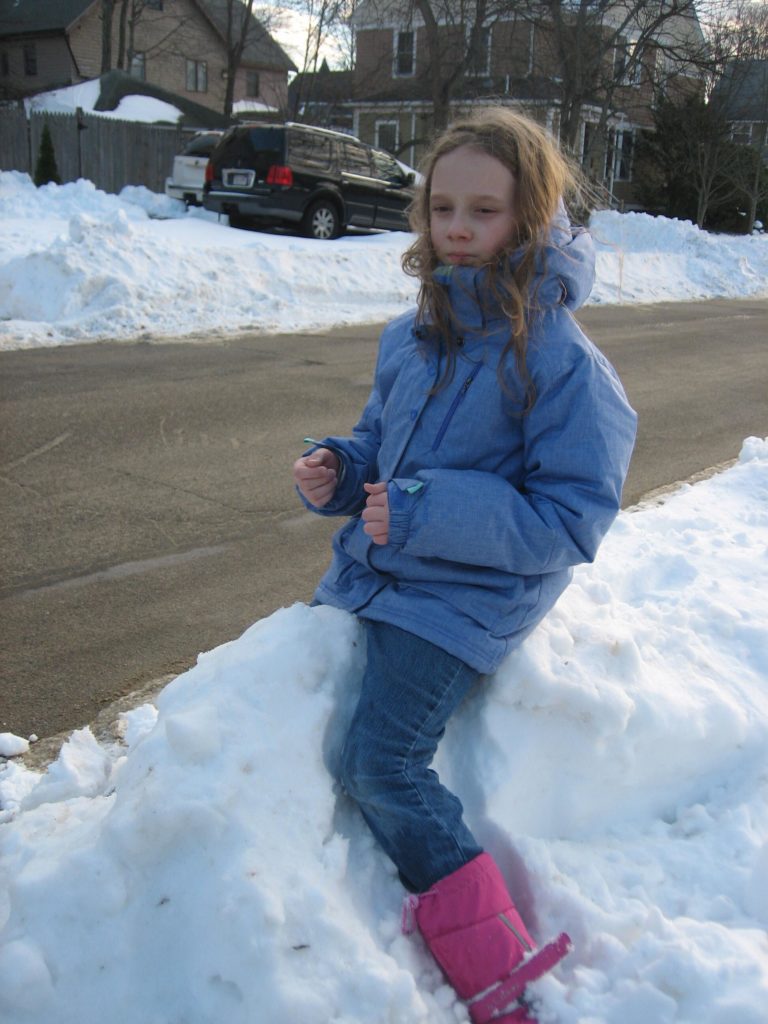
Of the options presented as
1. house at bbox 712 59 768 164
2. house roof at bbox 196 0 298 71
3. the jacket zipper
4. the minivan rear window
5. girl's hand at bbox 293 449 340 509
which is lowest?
girl's hand at bbox 293 449 340 509

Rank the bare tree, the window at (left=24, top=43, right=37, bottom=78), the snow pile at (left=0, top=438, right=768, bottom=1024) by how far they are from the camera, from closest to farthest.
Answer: the snow pile at (left=0, top=438, right=768, bottom=1024) < the bare tree < the window at (left=24, top=43, right=37, bottom=78)

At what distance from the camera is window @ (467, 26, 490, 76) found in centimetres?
2640

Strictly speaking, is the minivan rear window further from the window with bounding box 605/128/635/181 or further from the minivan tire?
the window with bounding box 605/128/635/181

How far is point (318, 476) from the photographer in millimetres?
2574

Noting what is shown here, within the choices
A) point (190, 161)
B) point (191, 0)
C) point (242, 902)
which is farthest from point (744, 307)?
point (191, 0)

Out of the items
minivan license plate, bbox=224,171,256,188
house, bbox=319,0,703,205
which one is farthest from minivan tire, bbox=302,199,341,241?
house, bbox=319,0,703,205

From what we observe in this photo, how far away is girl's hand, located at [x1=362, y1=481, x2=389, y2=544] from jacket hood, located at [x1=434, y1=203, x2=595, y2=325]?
0.46 meters

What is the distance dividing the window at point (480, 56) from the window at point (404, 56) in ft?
32.9

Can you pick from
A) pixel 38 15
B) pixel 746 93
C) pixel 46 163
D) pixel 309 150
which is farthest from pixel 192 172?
pixel 38 15

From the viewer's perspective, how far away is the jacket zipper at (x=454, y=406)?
7.70ft

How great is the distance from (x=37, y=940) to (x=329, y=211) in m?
16.7

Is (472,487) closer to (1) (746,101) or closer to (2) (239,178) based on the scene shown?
(2) (239,178)

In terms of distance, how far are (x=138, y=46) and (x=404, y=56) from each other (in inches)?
590

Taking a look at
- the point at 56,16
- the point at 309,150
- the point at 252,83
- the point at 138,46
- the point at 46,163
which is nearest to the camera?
the point at 309,150
